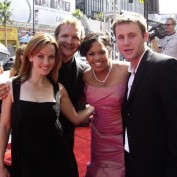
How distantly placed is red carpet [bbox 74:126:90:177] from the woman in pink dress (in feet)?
2.00

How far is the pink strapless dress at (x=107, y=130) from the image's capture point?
9.70 feet

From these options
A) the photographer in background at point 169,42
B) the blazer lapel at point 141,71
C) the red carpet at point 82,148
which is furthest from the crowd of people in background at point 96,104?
the photographer in background at point 169,42

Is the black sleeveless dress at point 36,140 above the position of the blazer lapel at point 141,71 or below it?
below

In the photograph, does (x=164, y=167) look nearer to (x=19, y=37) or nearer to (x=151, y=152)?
(x=151, y=152)

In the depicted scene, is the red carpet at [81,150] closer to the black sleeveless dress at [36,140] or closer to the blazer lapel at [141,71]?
the black sleeveless dress at [36,140]

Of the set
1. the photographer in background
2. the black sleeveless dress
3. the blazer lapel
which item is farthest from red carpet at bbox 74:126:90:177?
the photographer in background

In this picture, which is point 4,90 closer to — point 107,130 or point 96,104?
point 96,104

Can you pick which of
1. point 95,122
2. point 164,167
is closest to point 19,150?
point 95,122

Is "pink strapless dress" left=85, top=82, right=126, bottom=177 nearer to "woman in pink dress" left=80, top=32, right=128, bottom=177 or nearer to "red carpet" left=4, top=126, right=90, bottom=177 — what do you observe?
"woman in pink dress" left=80, top=32, right=128, bottom=177

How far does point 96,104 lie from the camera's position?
3.03 meters

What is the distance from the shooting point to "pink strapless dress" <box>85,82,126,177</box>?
2.96 metres

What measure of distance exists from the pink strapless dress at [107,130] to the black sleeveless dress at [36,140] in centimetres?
53

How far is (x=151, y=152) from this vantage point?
2.11 m

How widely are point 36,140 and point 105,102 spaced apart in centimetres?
81
